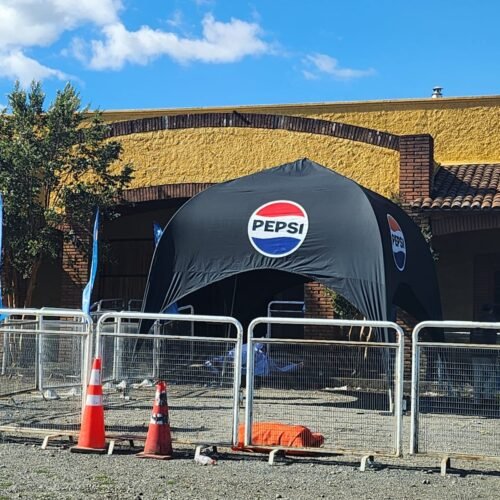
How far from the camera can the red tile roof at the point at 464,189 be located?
16.7 meters

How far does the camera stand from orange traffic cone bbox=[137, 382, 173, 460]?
880 cm

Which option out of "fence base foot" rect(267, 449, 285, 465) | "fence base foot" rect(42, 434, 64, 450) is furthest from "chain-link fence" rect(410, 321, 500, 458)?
"fence base foot" rect(42, 434, 64, 450)

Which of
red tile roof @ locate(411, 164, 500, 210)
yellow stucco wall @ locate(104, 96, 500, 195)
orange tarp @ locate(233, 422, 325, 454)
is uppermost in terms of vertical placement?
yellow stucco wall @ locate(104, 96, 500, 195)

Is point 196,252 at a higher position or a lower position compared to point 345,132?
lower

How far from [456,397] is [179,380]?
321 cm

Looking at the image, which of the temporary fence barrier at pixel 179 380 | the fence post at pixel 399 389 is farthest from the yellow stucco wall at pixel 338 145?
the fence post at pixel 399 389

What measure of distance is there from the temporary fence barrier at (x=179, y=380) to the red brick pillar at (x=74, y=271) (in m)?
8.08

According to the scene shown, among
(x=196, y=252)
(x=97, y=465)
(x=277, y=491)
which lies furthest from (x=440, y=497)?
(x=196, y=252)

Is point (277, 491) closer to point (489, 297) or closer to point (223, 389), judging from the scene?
point (223, 389)

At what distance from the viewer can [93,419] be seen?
905 centimetres

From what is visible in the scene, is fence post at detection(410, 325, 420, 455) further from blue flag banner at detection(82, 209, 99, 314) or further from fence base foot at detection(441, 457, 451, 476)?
blue flag banner at detection(82, 209, 99, 314)

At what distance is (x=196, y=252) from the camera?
1255 cm

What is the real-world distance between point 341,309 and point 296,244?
495 cm

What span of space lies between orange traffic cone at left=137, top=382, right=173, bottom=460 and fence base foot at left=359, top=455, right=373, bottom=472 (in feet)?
6.60
